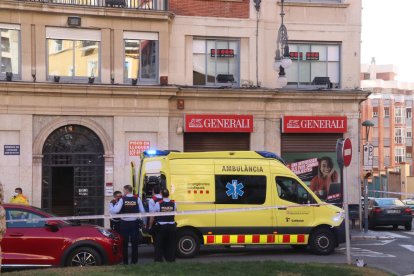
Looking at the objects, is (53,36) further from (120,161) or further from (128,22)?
(120,161)

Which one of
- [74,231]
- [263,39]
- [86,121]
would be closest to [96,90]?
[86,121]

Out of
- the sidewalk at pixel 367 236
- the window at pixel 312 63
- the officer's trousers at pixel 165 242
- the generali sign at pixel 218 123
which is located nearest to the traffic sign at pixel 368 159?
the sidewalk at pixel 367 236

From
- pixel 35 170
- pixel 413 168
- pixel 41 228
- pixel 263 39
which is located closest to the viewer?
pixel 41 228

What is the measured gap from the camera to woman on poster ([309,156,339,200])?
25.5 meters

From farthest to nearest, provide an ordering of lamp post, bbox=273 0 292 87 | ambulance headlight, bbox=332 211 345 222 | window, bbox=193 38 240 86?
window, bbox=193 38 240 86
lamp post, bbox=273 0 292 87
ambulance headlight, bbox=332 211 345 222

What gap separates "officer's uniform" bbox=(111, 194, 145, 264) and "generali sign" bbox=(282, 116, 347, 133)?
433 inches

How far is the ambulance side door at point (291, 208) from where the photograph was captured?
17234mm

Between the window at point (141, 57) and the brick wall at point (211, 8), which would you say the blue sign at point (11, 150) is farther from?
the brick wall at point (211, 8)

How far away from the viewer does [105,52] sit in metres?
23.8

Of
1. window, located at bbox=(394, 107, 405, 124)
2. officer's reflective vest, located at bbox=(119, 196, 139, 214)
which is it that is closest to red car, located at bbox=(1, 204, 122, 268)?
officer's reflective vest, located at bbox=(119, 196, 139, 214)

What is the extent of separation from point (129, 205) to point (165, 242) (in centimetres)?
116

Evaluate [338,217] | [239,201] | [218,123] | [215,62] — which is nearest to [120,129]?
[218,123]

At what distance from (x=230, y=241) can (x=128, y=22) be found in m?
9.94

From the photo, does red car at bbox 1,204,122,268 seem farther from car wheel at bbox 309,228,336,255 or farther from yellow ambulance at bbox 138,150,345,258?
car wheel at bbox 309,228,336,255
